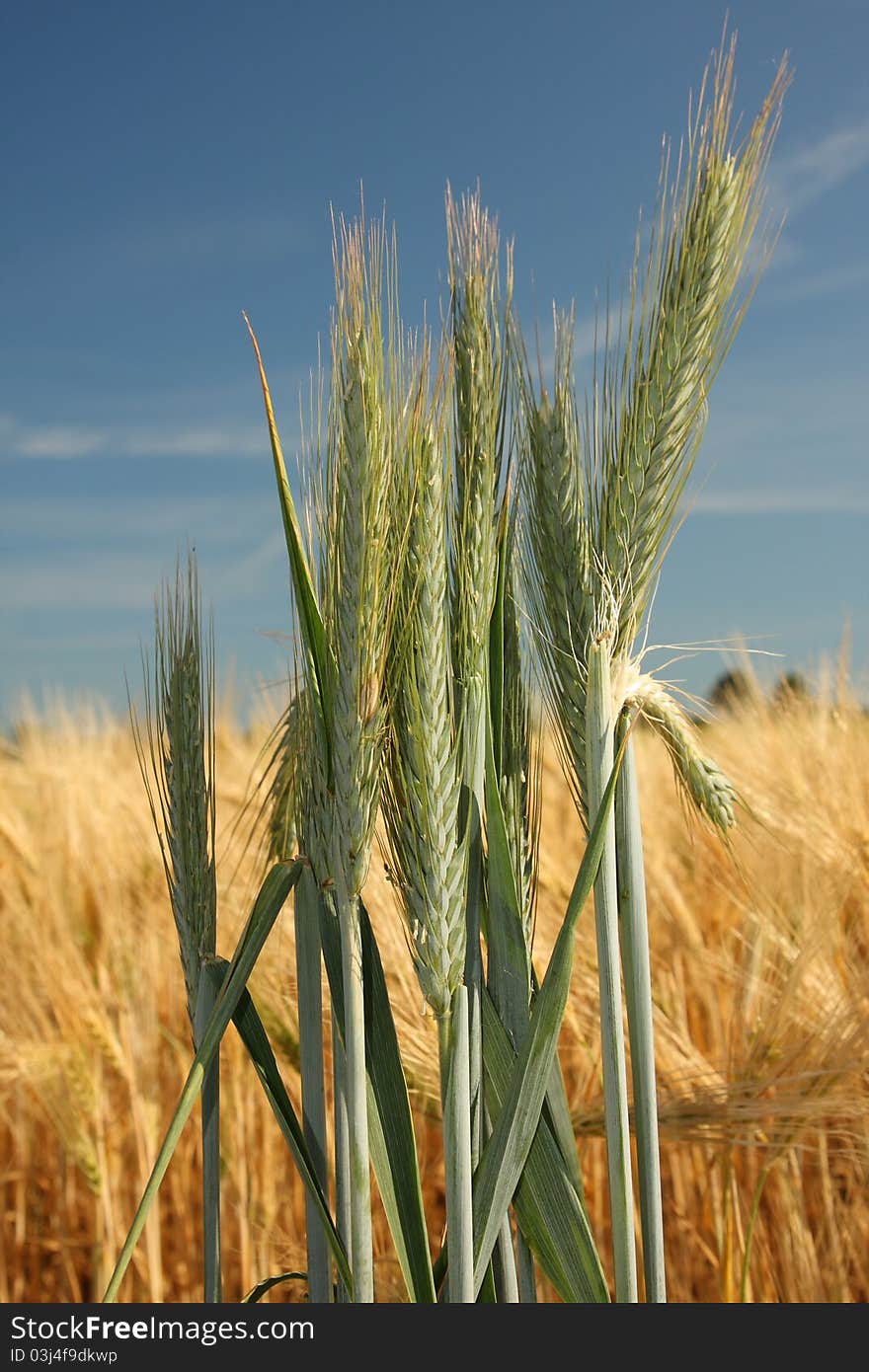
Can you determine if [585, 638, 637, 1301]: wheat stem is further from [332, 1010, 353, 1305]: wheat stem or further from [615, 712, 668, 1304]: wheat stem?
[332, 1010, 353, 1305]: wheat stem

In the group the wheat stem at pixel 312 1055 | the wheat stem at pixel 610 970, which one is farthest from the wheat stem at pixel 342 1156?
the wheat stem at pixel 610 970

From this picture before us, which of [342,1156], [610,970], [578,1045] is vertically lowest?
[578,1045]

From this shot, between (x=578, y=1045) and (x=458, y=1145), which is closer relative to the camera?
(x=458, y=1145)

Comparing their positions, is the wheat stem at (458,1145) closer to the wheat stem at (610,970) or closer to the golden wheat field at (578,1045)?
the wheat stem at (610,970)

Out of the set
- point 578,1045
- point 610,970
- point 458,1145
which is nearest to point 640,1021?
point 610,970

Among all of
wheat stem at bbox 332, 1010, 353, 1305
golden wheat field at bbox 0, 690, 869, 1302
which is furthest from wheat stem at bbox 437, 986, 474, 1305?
golden wheat field at bbox 0, 690, 869, 1302

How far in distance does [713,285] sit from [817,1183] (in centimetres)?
188

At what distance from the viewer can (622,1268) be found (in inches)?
28.4

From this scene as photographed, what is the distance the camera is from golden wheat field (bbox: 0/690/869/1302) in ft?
4.22

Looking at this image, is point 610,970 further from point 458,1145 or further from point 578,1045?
point 578,1045

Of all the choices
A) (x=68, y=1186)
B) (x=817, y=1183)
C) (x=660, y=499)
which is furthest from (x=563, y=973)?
(x=68, y=1186)

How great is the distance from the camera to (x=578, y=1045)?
179cm

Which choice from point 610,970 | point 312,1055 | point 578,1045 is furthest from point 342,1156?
point 578,1045

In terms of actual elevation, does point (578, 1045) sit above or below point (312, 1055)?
below
